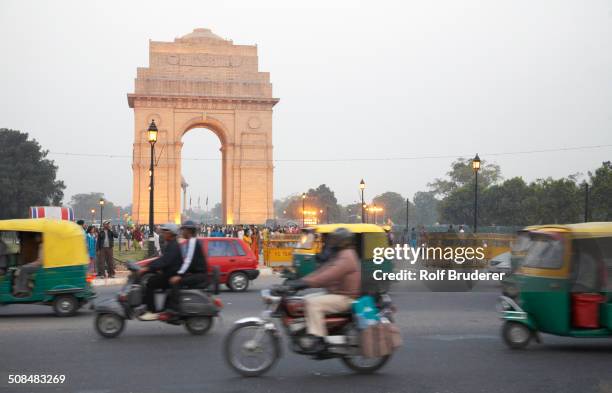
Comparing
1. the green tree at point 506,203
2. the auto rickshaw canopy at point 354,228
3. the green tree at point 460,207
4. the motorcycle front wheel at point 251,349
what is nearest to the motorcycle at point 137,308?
the motorcycle front wheel at point 251,349

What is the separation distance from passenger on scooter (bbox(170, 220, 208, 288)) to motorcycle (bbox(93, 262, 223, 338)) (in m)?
0.13

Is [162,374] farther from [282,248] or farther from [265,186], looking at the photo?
[265,186]

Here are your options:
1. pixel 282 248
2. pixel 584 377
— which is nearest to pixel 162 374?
pixel 584 377

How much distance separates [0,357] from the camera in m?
7.90

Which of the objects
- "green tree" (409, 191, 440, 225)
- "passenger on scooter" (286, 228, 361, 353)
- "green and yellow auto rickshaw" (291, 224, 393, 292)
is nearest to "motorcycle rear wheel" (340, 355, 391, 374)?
"passenger on scooter" (286, 228, 361, 353)

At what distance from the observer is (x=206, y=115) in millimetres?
53531

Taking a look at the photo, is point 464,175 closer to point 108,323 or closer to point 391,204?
point 391,204

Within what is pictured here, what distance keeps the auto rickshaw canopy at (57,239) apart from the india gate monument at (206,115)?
1587 inches

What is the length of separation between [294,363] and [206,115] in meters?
46.9

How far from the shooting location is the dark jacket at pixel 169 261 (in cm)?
909

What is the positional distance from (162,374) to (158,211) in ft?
153

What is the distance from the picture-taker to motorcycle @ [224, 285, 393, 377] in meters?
6.93

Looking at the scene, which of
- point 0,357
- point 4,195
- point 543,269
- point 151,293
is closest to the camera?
point 0,357

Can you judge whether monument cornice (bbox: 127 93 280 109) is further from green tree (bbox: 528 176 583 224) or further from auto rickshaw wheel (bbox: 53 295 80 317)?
auto rickshaw wheel (bbox: 53 295 80 317)
